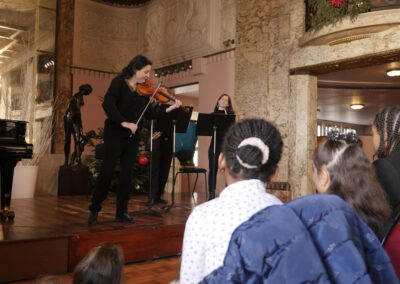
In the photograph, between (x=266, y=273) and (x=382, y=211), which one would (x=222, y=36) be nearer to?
(x=382, y=211)

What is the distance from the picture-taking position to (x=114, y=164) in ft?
9.95

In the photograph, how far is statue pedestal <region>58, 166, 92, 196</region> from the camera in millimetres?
6277

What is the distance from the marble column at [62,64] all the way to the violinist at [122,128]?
16.6 ft

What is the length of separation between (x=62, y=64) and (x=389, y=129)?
7.52 m

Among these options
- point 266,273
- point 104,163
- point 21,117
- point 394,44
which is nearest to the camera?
point 266,273

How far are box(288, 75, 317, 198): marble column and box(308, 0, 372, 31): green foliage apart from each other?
2.75 ft

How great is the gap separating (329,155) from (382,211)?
9.2 inches

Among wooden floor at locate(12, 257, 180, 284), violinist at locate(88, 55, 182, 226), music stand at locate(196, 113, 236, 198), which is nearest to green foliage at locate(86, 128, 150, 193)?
music stand at locate(196, 113, 236, 198)

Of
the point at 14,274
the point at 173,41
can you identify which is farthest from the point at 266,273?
the point at 173,41

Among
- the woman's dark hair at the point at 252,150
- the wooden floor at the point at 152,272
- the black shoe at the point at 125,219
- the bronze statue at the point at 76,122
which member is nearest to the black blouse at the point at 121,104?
the black shoe at the point at 125,219

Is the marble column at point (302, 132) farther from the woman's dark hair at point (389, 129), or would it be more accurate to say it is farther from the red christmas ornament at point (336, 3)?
the woman's dark hair at point (389, 129)

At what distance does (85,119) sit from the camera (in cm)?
827

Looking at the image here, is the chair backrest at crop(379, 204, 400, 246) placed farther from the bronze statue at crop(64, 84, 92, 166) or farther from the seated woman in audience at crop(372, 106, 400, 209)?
the bronze statue at crop(64, 84, 92, 166)

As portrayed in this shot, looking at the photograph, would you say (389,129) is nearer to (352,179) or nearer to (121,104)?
(352,179)
